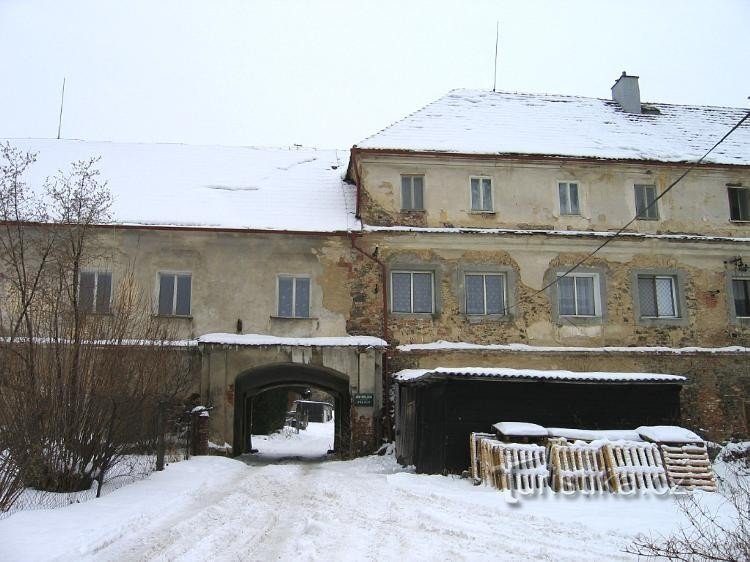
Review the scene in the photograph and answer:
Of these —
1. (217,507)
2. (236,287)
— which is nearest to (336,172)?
(236,287)

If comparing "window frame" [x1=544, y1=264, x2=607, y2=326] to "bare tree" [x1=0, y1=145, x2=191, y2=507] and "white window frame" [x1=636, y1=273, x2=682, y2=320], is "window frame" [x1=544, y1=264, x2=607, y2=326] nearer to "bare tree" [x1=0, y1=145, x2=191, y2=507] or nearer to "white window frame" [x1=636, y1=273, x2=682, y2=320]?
"white window frame" [x1=636, y1=273, x2=682, y2=320]

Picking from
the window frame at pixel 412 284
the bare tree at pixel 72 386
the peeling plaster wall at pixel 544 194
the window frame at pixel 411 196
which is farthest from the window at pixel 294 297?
the bare tree at pixel 72 386

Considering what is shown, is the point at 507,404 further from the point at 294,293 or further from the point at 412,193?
the point at 412,193

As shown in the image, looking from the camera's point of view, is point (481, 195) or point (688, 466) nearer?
point (688, 466)

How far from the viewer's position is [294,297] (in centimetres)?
1955

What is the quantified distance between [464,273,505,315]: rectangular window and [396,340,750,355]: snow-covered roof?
103cm

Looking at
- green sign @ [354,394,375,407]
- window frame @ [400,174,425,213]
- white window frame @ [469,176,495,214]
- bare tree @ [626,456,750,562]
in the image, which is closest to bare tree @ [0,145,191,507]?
green sign @ [354,394,375,407]

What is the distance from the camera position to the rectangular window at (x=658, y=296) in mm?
20438

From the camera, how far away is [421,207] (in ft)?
66.4

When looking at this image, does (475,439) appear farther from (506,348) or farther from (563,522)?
(506,348)

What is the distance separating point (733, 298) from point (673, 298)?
183 cm

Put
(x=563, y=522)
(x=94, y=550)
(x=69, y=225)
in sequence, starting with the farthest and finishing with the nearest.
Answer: (x=69, y=225), (x=563, y=522), (x=94, y=550)

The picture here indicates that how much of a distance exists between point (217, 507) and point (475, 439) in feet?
17.9

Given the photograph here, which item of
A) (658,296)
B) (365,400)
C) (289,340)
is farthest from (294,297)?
(658,296)
